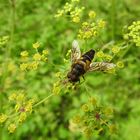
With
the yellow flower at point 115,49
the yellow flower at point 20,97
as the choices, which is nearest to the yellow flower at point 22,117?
the yellow flower at point 20,97

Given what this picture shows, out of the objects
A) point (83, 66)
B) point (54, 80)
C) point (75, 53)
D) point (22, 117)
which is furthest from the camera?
point (54, 80)

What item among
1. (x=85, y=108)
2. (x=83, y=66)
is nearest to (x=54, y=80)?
(x=83, y=66)

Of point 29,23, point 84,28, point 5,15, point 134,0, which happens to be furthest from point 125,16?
point 84,28

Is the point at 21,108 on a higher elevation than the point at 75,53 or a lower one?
lower

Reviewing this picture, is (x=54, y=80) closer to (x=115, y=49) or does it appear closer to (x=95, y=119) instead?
(x=115, y=49)

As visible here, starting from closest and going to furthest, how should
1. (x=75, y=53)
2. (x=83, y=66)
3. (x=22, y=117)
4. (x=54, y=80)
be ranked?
1. (x=22, y=117)
2. (x=83, y=66)
3. (x=75, y=53)
4. (x=54, y=80)

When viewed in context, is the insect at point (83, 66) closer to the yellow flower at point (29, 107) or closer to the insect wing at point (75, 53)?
the insect wing at point (75, 53)

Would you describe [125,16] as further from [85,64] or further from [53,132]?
[85,64]

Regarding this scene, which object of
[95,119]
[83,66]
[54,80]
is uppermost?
[83,66]

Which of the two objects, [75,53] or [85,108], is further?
[75,53]
